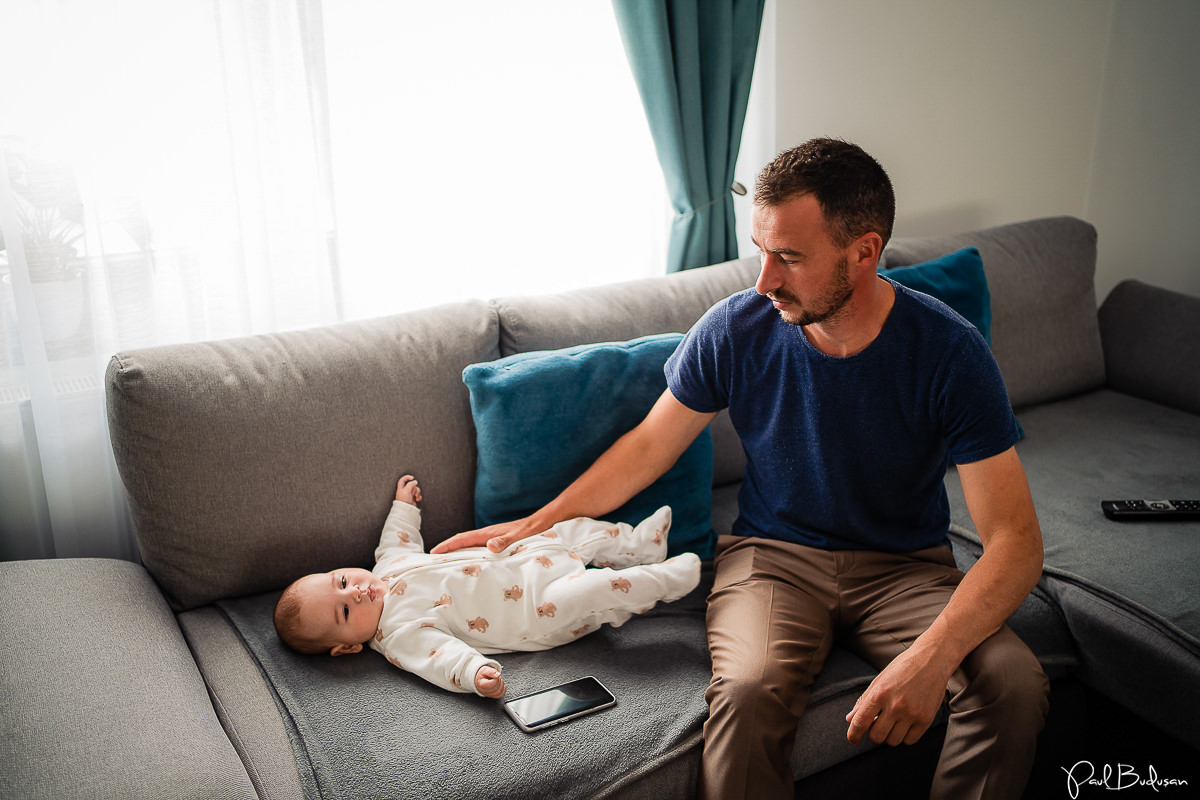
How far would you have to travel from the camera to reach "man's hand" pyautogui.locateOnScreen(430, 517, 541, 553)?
1.73 metres

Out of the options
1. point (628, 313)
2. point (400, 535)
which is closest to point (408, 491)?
point (400, 535)

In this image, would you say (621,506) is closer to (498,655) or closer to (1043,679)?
(498,655)

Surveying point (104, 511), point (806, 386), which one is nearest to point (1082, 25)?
point (806, 386)

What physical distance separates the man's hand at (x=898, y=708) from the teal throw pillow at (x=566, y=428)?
60 centimetres

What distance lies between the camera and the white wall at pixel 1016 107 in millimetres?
2805

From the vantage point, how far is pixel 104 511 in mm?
2018

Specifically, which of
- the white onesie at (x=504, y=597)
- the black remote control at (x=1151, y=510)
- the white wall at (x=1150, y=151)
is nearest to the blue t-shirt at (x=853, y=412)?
the white onesie at (x=504, y=597)

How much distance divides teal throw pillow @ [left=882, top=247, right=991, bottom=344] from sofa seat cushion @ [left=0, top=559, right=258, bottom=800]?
180cm

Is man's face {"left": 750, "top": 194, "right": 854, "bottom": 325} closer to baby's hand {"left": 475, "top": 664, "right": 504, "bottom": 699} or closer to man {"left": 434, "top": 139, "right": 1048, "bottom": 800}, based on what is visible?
man {"left": 434, "top": 139, "right": 1048, "bottom": 800}

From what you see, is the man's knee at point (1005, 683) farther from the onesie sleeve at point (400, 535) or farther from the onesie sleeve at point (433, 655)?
the onesie sleeve at point (400, 535)

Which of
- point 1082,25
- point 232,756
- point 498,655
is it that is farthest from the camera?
point 1082,25

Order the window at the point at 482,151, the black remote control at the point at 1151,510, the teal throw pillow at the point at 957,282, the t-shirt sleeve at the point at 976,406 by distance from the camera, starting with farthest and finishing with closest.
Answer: the teal throw pillow at the point at 957,282
the window at the point at 482,151
the black remote control at the point at 1151,510
the t-shirt sleeve at the point at 976,406

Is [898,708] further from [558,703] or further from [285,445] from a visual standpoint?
[285,445]

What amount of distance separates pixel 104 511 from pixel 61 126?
85 cm
